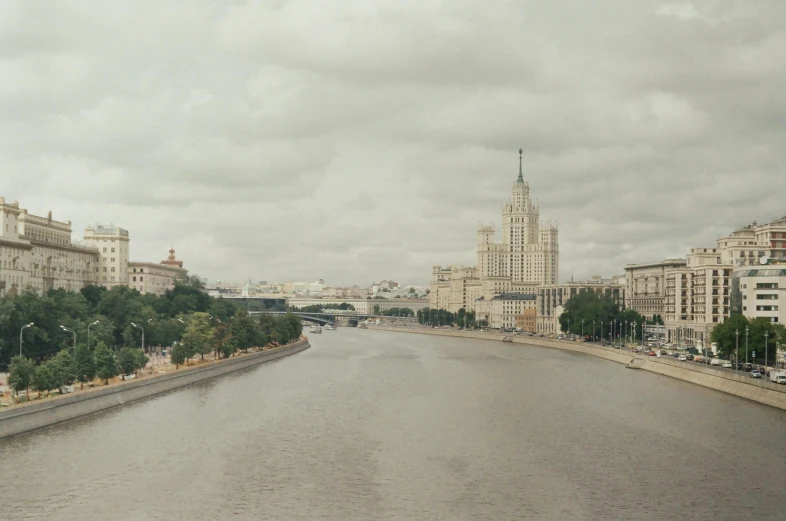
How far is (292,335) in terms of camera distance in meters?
143

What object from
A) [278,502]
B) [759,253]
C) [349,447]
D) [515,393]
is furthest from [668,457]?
[759,253]

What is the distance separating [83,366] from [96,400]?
5.26 m

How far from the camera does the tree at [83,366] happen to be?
2422 inches

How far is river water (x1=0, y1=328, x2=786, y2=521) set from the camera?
119ft

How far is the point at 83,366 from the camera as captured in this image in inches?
2450

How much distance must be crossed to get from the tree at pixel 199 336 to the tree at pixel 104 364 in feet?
60.9

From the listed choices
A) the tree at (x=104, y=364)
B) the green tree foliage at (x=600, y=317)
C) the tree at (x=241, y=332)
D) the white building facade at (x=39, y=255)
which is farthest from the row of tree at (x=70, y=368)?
the green tree foliage at (x=600, y=317)

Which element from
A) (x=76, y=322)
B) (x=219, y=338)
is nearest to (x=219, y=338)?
(x=219, y=338)

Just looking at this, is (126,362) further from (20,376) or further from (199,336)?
(199,336)

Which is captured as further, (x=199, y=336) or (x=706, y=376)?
(x=199, y=336)

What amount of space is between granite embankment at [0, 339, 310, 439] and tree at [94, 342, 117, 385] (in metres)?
Result: 1.53

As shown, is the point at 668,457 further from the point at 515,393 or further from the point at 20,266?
the point at 20,266

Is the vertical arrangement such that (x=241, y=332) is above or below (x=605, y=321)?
below

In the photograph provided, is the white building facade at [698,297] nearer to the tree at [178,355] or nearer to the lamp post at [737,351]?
the lamp post at [737,351]
